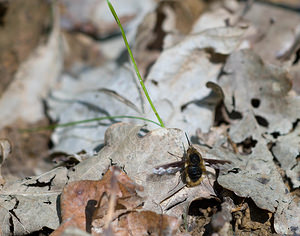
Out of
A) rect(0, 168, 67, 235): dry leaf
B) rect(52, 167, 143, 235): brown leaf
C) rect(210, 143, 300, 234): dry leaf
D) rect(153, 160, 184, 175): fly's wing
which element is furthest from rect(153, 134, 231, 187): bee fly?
rect(0, 168, 67, 235): dry leaf

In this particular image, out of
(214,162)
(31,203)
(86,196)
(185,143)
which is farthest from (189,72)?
(31,203)

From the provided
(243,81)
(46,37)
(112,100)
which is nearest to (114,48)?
(46,37)

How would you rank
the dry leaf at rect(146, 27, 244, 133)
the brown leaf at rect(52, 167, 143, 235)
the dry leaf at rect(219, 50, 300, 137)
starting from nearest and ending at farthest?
the brown leaf at rect(52, 167, 143, 235) → the dry leaf at rect(219, 50, 300, 137) → the dry leaf at rect(146, 27, 244, 133)

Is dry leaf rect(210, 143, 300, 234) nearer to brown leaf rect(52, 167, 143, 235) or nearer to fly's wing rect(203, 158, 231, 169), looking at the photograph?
fly's wing rect(203, 158, 231, 169)

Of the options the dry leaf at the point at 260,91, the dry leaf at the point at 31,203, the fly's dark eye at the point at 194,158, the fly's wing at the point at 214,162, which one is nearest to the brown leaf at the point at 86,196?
the dry leaf at the point at 31,203

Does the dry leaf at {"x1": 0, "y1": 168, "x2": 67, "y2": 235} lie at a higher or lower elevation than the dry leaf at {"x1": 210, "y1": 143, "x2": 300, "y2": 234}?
higher

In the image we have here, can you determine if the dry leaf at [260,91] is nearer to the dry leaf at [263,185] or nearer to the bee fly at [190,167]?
the dry leaf at [263,185]
